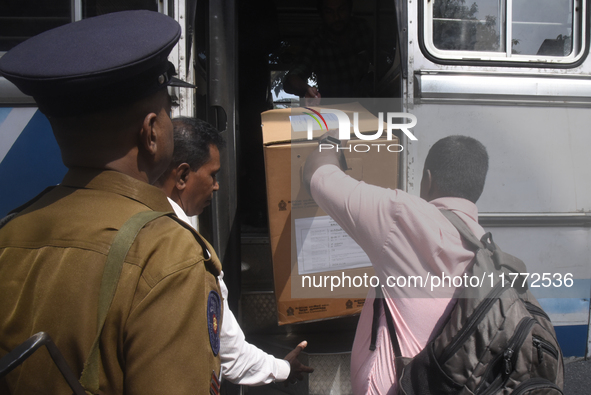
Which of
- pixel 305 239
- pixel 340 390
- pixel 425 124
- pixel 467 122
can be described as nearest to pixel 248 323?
pixel 340 390

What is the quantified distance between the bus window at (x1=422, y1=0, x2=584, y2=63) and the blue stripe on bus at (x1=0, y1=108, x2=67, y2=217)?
1.71 m

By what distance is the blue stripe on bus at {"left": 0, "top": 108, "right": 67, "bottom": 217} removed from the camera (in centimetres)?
159

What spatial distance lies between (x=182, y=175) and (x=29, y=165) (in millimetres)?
760

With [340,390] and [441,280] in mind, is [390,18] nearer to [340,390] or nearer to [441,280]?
[441,280]

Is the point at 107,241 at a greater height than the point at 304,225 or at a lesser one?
greater

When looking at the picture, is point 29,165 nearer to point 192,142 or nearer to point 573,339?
point 192,142

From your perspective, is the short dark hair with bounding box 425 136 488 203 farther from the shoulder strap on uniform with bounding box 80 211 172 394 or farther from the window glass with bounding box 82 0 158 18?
the window glass with bounding box 82 0 158 18

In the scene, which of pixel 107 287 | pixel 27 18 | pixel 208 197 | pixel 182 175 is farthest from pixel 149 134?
pixel 27 18

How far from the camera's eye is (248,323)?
2098mm

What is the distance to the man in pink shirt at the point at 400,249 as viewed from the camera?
131cm

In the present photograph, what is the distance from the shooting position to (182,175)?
134 cm

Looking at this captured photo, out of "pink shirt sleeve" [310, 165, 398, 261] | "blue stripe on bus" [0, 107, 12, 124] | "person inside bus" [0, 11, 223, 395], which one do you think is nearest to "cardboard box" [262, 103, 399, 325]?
"pink shirt sleeve" [310, 165, 398, 261]

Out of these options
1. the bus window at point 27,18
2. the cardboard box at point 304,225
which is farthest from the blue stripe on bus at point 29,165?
the cardboard box at point 304,225

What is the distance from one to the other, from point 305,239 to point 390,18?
5.33 feet
